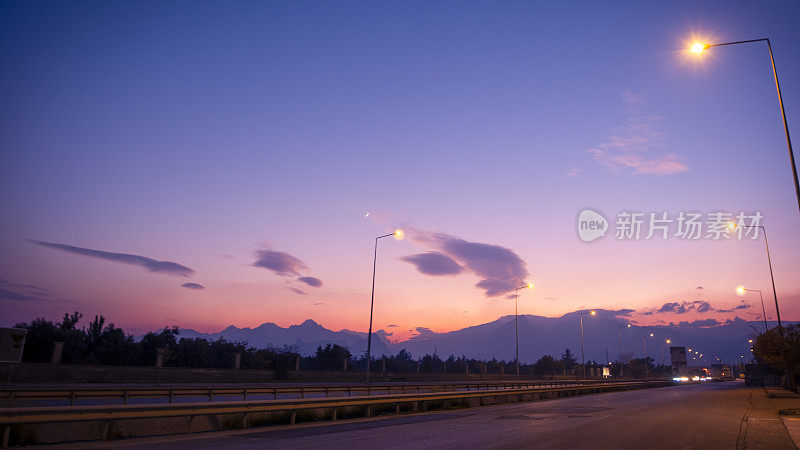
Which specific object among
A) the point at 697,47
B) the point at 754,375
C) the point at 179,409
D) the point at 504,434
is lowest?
the point at 504,434

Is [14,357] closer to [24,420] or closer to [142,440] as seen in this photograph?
[24,420]

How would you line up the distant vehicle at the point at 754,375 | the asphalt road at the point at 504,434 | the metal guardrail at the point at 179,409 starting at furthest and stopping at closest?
the distant vehicle at the point at 754,375 → the asphalt road at the point at 504,434 → the metal guardrail at the point at 179,409

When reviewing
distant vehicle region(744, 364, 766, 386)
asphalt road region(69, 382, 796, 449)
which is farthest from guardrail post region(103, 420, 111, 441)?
distant vehicle region(744, 364, 766, 386)

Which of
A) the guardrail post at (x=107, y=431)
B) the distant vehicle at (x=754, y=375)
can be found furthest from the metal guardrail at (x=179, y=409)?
the distant vehicle at (x=754, y=375)

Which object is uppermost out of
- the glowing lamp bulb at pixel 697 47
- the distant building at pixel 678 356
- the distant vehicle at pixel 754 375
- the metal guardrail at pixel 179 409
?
the glowing lamp bulb at pixel 697 47

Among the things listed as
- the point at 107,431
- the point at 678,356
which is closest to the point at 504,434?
the point at 107,431

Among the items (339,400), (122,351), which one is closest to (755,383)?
(339,400)

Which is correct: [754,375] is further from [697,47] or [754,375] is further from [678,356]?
[697,47]

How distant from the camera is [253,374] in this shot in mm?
39219

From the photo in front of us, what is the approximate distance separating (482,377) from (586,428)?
53400 mm

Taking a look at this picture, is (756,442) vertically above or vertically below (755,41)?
below

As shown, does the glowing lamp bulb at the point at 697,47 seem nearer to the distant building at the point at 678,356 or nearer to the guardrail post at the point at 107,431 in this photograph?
the guardrail post at the point at 107,431

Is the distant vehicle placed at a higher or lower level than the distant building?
lower

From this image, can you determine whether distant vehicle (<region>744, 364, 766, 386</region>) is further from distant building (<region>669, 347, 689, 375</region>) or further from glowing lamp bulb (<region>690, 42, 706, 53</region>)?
glowing lamp bulb (<region>690, 42, 706, 53</region>)
